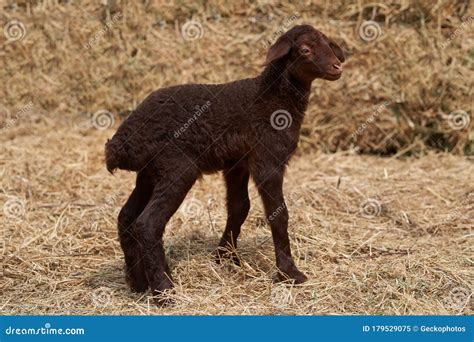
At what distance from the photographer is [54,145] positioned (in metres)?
8.86

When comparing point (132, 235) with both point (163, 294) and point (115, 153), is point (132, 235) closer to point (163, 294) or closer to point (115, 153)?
point (163, 294)

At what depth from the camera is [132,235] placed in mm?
5523

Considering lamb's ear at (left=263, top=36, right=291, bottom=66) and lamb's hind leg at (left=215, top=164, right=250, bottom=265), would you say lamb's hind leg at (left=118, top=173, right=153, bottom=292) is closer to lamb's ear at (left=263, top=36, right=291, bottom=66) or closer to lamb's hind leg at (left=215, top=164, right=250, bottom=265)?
lamb's hind leg at (left=215, top=164, right=250, bottom=265)

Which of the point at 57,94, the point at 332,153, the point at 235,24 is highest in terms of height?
the point at 235,24

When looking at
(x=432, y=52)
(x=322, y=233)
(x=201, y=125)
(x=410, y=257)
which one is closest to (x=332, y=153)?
(x=432, y=52)

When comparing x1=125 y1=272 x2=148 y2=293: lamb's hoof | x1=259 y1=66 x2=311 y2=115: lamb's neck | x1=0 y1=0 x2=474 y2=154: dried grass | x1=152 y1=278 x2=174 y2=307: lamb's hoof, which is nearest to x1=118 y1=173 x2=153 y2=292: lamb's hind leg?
x1=125 y1=272 x2=148 y2=293: lamb's hoof

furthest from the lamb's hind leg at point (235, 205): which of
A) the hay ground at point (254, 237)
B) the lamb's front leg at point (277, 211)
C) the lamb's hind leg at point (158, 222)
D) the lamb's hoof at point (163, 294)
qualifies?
the lamb's hoof at point (163, 294)

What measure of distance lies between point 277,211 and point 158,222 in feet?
2.79

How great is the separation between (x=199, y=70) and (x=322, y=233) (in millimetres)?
3384

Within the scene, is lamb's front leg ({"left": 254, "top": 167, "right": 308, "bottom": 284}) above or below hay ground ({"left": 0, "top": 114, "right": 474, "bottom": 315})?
above

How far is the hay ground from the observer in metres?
5.42

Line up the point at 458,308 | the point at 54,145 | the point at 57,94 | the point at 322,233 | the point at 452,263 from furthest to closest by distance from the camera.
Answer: the point at 57,94 → the point at 54,145 → the point at 322,233 → the point at 452,263 → the point at 458,308

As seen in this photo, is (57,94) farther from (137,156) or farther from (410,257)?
(410,257)

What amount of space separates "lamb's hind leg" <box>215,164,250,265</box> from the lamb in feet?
0.98
